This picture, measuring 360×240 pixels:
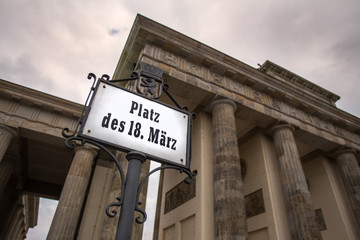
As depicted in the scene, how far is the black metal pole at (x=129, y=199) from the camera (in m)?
1.33

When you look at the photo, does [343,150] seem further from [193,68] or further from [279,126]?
[193,68]

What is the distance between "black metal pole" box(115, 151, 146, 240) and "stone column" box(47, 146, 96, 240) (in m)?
11.2

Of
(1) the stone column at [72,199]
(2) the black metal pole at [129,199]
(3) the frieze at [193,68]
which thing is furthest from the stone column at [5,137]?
(2) the black metal pole at [129,199]

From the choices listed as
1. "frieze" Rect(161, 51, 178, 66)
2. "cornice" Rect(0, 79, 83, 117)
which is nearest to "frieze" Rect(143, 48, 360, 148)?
"frieze" Rect(161, 51, 178, 66)

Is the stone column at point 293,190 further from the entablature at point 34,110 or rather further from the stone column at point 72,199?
the entablature at point 34,110

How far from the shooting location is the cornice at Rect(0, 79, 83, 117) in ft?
41.4

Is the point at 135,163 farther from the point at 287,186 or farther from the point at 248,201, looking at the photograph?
the point at 248,201

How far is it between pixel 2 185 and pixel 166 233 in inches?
418

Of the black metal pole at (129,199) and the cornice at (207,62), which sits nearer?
the black metal pole at (129,199)

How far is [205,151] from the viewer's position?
35.3ft

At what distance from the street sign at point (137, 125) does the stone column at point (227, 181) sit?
6.87 m

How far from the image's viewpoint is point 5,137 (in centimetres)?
1162

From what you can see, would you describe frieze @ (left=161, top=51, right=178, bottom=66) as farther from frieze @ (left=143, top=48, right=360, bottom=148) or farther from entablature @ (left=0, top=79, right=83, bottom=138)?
entablature @ (left=0, top=79, right=83, bottom=138)

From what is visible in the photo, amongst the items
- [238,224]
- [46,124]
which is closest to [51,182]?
[46,124]
